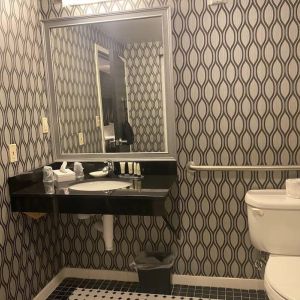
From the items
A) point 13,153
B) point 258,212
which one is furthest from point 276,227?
point 13,153

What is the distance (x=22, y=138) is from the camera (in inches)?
84.7

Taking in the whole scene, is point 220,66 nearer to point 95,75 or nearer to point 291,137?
point 291,137

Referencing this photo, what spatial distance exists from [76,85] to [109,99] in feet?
0.93

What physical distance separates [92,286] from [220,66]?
1.77 meters

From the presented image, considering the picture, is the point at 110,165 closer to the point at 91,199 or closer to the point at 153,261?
the point at 91,199

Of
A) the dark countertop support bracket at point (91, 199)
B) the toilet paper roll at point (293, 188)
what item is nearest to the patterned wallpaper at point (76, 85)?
the dark countertop support bracket at point (91, 199)

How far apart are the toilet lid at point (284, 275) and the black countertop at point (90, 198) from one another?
62 cm

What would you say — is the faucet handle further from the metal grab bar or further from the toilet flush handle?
the toilet flush handle

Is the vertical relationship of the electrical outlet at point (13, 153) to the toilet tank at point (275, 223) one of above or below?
above

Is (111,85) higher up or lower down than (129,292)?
higher up

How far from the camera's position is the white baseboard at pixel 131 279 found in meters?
2.36

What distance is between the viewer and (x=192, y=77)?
2229mm

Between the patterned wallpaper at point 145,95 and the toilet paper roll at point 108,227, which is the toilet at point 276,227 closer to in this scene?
the patterned wallpaper at point 145,95

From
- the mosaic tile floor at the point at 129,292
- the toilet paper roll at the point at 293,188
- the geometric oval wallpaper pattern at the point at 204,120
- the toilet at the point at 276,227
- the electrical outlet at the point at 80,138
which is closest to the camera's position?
the toilet at the point at 276,227
